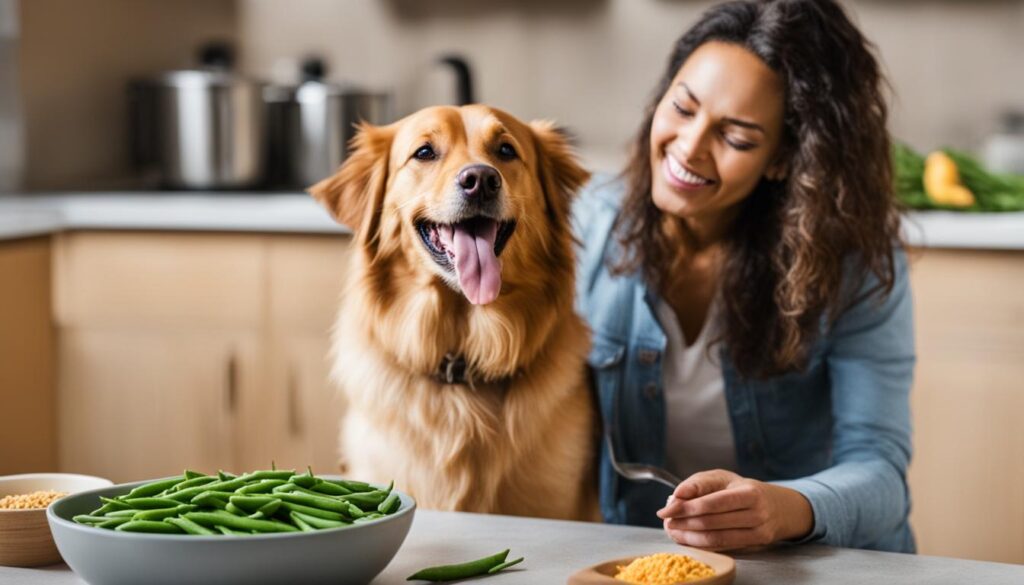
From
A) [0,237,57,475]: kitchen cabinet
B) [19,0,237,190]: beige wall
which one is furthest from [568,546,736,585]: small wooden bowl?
[19,0,237,190]: beige wall

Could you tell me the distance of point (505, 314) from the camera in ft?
5.36

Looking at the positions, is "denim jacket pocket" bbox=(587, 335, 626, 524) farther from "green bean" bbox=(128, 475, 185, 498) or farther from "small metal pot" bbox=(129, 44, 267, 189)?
"small metal pot" bbox=(129, 44, 267, 189)

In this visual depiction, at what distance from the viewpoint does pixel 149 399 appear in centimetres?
311

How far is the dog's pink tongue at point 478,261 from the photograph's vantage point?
149 cm

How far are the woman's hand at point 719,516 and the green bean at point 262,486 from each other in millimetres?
358

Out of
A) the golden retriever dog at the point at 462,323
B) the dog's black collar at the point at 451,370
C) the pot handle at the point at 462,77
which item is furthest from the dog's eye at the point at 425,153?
the pot handle at the point at 462,77

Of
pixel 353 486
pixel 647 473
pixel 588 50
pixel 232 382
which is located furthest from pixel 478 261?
pixel 588 50

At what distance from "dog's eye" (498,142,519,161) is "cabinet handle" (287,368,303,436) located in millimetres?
1504

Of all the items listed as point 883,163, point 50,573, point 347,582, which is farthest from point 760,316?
point 50,573

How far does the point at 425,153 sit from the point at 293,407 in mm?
1526

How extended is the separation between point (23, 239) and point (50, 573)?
79.9 inches

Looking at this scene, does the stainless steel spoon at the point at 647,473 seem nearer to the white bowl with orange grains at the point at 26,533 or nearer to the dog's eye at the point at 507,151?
the dog's eye at the point at 507,151

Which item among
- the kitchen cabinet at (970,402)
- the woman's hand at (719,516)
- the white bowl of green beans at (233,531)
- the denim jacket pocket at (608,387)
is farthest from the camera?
the kitchen cabinet at (970,402)

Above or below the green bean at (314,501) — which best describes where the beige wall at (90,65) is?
above
